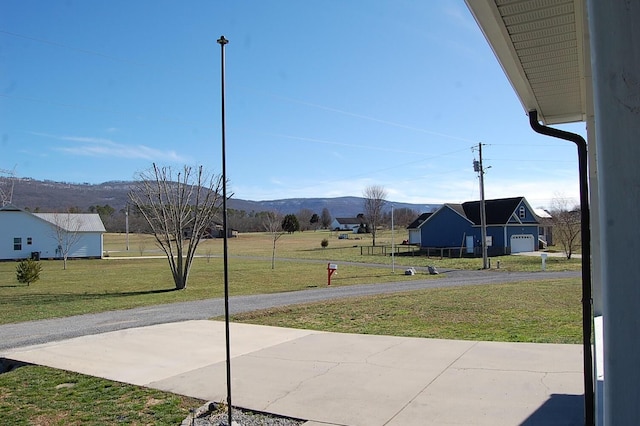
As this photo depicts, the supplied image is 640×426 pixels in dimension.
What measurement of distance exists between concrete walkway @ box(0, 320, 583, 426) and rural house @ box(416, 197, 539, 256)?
108ft

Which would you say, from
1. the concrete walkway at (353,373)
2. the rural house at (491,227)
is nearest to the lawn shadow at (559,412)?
the concrete walkway at (353,373)

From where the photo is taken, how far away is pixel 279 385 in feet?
19.4

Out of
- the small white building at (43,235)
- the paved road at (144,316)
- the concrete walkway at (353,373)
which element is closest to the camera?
the concrete walkway at (353,373)

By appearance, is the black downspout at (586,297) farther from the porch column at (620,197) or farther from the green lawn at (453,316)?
the green lawn at (453,316)

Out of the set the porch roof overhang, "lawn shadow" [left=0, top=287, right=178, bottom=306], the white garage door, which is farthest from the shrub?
the white garage door

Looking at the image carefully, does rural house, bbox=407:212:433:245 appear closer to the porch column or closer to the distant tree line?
the distant tree line

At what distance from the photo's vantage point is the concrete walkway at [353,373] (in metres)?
4.77

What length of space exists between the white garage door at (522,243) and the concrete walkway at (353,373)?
34852mm

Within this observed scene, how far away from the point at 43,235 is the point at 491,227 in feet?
130

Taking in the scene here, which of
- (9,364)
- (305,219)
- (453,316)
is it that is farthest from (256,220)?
(9,364)

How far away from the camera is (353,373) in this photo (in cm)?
625

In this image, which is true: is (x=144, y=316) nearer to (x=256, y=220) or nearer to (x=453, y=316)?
(x=453, y=316)

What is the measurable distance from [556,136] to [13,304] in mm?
17490

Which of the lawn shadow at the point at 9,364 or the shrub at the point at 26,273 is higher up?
the shrub at the point at 26,273
